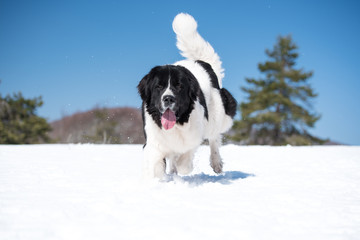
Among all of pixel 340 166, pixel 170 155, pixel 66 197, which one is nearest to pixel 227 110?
pixel 170 155

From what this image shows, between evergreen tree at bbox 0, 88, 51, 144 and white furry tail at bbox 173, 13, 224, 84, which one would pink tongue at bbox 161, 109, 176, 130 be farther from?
evergreen tree at bbox 0, 88, 51, 144

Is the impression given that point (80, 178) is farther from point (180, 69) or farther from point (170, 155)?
point (180, 69)

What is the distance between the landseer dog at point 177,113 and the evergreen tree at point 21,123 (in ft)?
66.8

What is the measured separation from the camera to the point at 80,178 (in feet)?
13.1

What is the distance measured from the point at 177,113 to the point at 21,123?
22.3m

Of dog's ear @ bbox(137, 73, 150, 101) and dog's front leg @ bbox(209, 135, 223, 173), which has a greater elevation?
dog's ear @ bbox(137, 73, 150, 101)

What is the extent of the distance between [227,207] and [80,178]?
2238mm

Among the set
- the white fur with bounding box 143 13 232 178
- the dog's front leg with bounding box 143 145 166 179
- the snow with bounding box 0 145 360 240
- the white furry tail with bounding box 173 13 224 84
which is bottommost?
the snow with bounding box 0 145 360 240

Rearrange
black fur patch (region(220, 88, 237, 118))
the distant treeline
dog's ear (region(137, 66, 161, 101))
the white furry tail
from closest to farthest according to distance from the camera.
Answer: dog's ear (region(137, 66, 161, 101)) < black fur patch (region(220, 88, 237, 118)) < the white furry tail < the distant treeline

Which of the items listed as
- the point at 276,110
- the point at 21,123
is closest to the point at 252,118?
the point at 276,110

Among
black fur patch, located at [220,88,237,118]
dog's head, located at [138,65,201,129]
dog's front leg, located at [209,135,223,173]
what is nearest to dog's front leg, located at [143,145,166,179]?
dog's head, located at [138,65,201,129]

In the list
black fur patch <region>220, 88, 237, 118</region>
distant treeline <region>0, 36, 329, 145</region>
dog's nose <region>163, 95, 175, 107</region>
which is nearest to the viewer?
dog's nose <region>163, 95, 175, 107</region>

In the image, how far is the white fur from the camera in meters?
3.61

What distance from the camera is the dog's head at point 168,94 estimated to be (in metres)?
3.23
